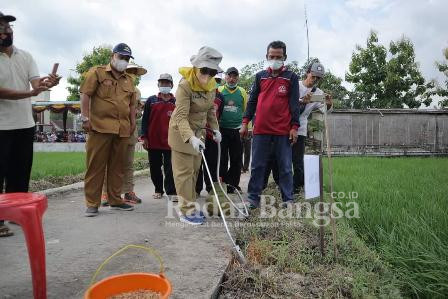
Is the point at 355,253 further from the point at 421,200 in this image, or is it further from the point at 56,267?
the point at 56,267

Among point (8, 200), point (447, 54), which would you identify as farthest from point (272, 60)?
point (447, 54)

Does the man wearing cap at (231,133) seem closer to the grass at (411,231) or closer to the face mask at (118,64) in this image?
the grass at (411,231)

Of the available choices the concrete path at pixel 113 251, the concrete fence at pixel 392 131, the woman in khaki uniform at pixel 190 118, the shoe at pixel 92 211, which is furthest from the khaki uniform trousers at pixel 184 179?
the concrete fence at pixel 392 131

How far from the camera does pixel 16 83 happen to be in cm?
321

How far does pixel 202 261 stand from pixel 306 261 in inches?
27.3

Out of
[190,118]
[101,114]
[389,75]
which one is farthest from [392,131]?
[101,114]

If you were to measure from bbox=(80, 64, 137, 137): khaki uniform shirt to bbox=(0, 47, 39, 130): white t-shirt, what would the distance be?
1.68 feet

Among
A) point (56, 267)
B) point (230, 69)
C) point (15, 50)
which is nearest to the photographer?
point (56, 267)

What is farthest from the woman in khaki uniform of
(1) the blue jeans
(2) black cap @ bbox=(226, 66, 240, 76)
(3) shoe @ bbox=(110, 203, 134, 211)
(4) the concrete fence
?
(4) the concrete fence

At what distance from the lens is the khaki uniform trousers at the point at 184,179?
354cm

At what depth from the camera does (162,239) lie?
9.92 ft

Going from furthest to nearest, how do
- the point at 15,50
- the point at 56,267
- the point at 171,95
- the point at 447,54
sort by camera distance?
the point at 447,54 → the point at 171,95 → the point at 15,50 → the point at 56,267

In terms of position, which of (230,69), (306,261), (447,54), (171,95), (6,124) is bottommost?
(306,261)

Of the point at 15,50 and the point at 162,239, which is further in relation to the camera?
the point at 15,50
